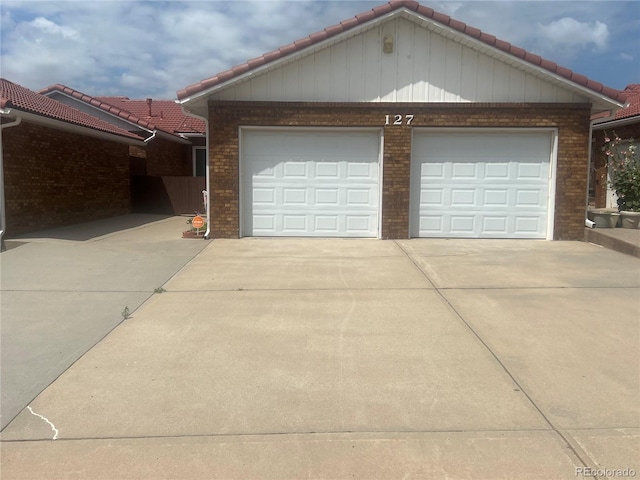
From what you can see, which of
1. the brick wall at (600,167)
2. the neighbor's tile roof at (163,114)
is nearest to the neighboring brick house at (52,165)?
the neighbor's tile roof at (163,114)

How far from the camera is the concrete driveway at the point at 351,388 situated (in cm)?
294

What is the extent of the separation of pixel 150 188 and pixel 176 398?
16152 mm

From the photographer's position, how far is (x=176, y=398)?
12.1 feet

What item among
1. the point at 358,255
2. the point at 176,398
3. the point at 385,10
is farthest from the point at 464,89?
the point at 176,398

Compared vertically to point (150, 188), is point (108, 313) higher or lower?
lower

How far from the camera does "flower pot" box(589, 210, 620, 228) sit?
11826 millimetres

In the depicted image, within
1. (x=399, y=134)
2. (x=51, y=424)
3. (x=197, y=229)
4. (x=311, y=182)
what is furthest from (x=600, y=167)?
(x=51, y=424)

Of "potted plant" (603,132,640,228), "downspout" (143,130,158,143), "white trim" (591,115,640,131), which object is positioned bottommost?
"potted plant" (603,132,640,228)

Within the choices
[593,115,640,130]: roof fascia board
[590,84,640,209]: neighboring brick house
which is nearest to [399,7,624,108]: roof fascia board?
[593,115,640,130]: roof fascia board

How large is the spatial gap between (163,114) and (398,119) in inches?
631

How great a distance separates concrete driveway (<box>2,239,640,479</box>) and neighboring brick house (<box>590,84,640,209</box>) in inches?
413

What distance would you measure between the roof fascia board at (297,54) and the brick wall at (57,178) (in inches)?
159

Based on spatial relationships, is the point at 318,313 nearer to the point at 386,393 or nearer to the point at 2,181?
the point at 386,393

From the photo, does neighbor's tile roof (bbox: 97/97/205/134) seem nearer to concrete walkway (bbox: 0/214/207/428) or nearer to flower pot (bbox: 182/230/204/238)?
concrete walkway (bbox: 0/214/207/428)
